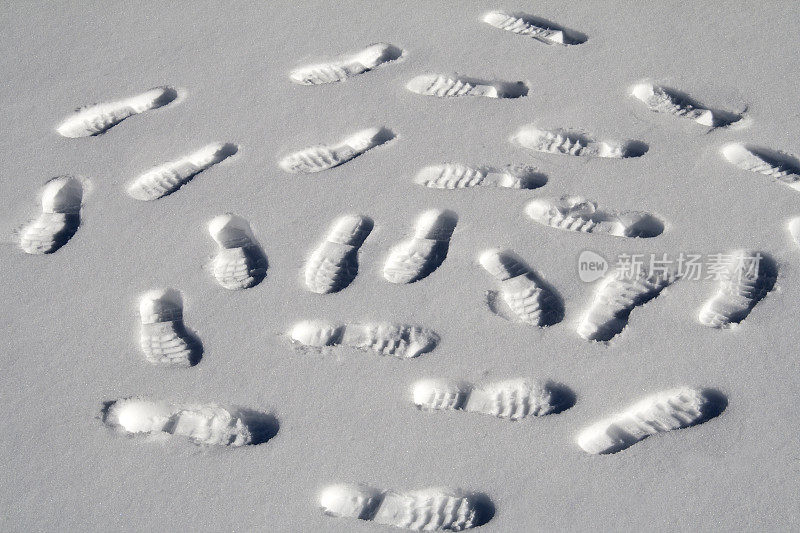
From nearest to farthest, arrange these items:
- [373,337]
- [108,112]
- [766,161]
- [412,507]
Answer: [412,507], [373,337], [766,161], [108,112]

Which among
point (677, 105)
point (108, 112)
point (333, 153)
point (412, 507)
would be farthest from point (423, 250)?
point (108, 112)

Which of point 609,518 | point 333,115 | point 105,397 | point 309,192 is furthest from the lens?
point 333,115

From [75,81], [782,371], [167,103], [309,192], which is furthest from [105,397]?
[782,371]

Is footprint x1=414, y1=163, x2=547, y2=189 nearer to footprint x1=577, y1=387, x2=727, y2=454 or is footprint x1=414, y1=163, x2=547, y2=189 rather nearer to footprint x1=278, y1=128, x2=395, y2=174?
footprint x1=278, y1=128, x2=395, y2=174

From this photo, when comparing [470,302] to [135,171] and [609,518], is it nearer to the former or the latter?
[609,518]

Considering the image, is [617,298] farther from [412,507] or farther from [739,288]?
[412,507]

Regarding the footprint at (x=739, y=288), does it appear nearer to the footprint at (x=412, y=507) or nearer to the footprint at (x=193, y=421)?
the footprint at (x=412, y=507)

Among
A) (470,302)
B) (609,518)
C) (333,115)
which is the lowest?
(609,518)
